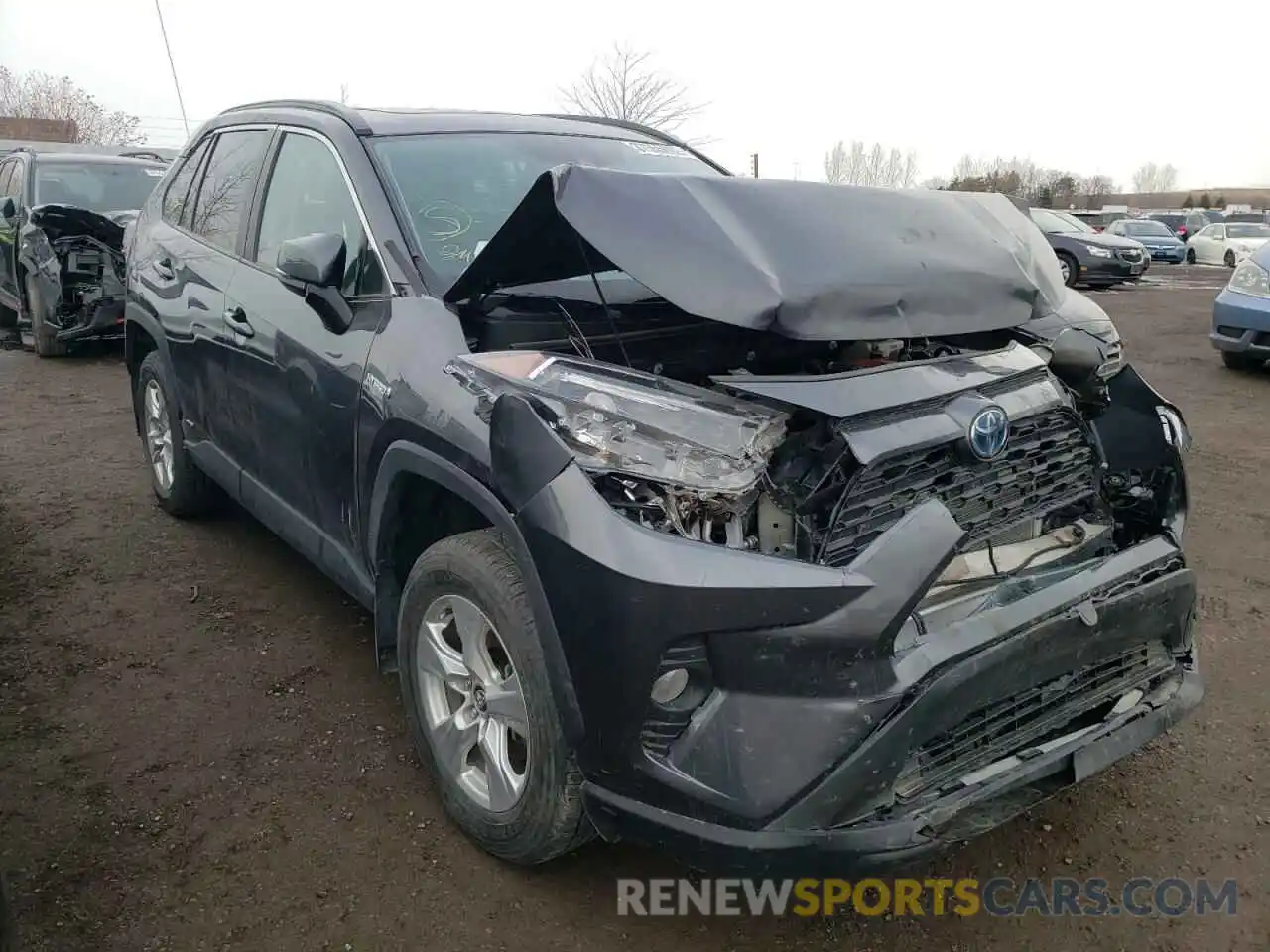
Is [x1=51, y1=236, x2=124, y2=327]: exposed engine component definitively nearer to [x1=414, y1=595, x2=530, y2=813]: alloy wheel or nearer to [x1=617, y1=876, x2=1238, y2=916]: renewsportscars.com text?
[x1=414, y1=595, x2=530, y2=813]: alloy wheel

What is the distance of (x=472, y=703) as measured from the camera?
8.36 ft

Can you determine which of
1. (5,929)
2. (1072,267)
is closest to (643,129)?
(5,929)

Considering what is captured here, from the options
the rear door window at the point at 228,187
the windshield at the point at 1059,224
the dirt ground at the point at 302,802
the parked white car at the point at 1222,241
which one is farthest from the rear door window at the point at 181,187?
the parked white car at the point at 1222,241

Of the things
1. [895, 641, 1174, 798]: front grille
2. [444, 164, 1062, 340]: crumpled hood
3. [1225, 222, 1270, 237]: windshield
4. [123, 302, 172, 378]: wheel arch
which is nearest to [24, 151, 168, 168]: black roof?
[123, 302, 172, 378]: wheel arch

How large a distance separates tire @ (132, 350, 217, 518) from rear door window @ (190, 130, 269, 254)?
772 millimetres

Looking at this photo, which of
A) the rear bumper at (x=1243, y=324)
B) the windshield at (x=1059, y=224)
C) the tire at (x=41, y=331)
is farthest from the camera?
the windshield at (x=1059, y=224)

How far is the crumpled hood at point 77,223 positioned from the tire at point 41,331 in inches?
29.8

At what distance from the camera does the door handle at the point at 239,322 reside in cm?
350

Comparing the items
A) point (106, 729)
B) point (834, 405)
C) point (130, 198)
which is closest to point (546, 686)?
point (834, 405)

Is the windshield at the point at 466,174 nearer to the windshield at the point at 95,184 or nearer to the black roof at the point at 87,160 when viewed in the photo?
the windshield at the point at 95,184

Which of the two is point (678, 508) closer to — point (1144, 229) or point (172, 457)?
point (172, 457)

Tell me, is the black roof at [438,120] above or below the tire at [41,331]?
above

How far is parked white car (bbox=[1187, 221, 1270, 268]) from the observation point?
96.0 feet

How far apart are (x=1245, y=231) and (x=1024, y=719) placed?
112 feet
